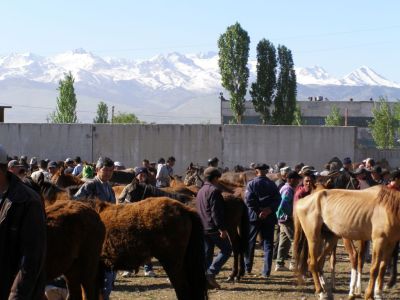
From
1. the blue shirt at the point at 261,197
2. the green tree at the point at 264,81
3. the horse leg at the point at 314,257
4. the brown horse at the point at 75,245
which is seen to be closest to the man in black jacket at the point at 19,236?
the brown horse at the point at 75,245

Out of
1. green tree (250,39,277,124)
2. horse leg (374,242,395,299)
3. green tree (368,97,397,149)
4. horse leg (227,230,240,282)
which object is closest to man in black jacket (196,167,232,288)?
horse leg (227,230,240,282)

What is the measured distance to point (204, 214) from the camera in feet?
43.3

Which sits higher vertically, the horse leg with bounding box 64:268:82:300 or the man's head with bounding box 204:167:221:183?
the man's head with bounding box 204:167:221:183

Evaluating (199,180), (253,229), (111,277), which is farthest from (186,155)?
(111,277)

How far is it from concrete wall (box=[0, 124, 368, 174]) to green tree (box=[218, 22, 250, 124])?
2181 cm

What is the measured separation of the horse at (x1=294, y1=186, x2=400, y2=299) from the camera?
37.9 ft

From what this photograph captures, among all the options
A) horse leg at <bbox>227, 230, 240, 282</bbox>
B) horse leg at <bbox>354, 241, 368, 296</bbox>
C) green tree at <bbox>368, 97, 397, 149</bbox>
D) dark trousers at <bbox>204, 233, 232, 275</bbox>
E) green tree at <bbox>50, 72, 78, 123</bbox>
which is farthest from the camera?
green tree at <bbox>50, 72, 78, 123</bbox>

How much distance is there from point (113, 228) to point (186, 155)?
31799mm

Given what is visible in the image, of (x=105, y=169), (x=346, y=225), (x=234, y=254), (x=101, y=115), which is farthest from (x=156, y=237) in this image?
(x=101, y=115)

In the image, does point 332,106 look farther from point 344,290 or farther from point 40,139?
point 344,290

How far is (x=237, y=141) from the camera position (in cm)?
4259

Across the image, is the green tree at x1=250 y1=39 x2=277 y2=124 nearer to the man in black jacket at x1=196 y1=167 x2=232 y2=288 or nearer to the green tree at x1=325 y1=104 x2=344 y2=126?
the green tree at x1=325 y1=104 x2=344 y2=126

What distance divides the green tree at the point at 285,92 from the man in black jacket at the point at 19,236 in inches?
2397

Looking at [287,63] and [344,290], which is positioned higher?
[287,63]
